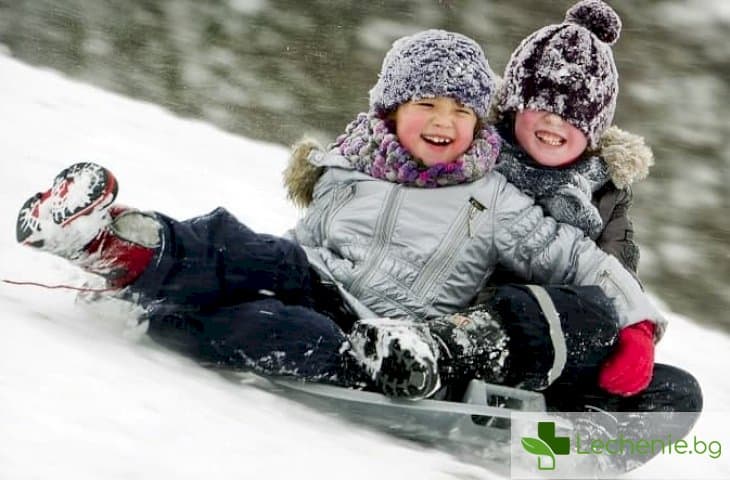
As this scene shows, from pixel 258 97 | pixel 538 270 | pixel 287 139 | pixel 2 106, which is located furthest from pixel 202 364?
pixel 258 97

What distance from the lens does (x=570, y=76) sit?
204 centimetres

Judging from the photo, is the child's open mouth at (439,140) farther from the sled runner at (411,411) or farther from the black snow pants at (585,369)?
the sled runner at (411,411)

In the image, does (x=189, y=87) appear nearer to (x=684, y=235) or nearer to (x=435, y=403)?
(x=684, y=235)

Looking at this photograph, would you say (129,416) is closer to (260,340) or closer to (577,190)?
(260,340)

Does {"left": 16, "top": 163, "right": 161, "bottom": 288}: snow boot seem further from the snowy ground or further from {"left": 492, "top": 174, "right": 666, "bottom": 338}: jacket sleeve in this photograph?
{"left": 492, "top": 174, "right": 666, "bottom": 338}: jacket sleeve

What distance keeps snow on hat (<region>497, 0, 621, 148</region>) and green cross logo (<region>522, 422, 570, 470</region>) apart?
2.41ft

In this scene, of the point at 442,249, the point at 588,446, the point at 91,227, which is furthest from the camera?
the point at 442,249

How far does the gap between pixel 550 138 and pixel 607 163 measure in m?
0.14

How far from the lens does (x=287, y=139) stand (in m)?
6.67

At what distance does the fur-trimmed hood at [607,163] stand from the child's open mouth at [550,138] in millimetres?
106

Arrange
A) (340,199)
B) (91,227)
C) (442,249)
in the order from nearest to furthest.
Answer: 1. (91,227)
2. (442,249)
3. (340,199)

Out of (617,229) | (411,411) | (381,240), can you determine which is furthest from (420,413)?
(617,229)

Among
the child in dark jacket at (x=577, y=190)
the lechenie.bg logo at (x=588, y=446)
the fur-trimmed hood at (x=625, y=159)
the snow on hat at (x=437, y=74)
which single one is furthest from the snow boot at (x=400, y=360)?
the fur-trimmed hood at (x=625, y=159)

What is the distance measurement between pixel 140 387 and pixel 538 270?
0.89 meters
